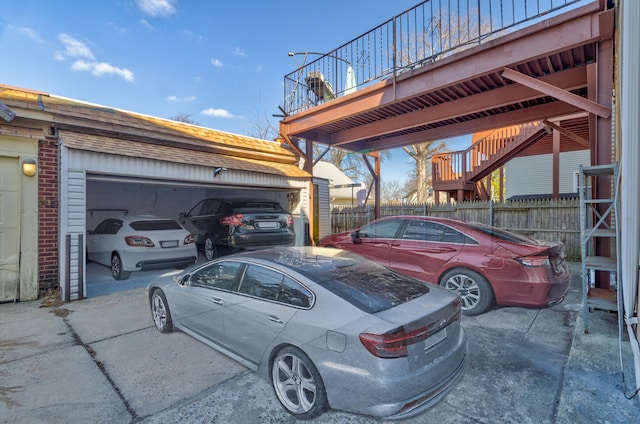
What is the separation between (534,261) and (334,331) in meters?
3.27

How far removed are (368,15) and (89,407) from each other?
8641 millimetres

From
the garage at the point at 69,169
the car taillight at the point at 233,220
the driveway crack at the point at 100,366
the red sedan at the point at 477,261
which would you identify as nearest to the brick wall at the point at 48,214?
the garage at the point at 69,169

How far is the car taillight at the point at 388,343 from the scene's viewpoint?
1.94 metres

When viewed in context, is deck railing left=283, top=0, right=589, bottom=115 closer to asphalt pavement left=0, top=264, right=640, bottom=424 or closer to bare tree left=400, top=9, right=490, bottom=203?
bare tree left=400, top=9, right=490, bottom=203

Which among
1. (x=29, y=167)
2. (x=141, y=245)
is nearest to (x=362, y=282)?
(x=141, y=245)

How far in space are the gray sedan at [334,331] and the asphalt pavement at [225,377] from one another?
26 cm

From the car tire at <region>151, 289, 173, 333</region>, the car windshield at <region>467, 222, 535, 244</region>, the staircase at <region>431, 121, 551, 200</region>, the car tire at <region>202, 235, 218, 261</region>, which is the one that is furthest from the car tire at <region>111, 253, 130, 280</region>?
the staircase at <region>431, 121, 551, 200</region>

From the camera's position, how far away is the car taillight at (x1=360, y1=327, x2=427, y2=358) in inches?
76.5

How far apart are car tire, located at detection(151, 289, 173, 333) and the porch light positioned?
3391 millimetres

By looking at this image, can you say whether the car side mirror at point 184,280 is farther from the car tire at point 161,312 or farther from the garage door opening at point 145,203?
the garage door opening at point 145,203

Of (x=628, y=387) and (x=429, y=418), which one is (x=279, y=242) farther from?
(x=628, y=387)

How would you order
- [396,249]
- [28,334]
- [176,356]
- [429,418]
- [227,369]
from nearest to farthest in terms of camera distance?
[429,418] → [227,369] → [176,356] → [28,334] → [396,249]

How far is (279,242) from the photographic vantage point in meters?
7.48

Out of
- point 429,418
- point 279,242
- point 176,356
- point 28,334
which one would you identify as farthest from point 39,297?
point 429,418
